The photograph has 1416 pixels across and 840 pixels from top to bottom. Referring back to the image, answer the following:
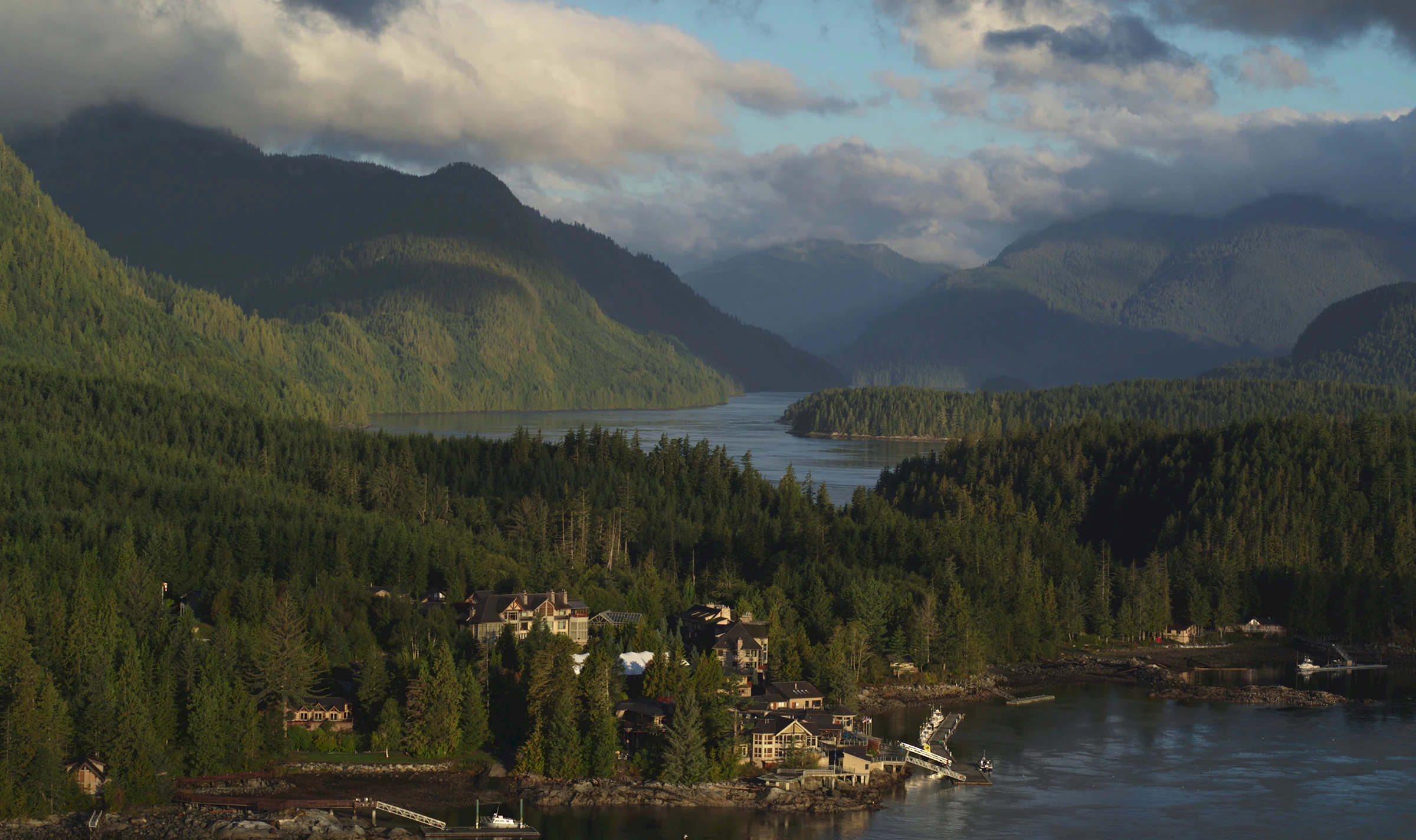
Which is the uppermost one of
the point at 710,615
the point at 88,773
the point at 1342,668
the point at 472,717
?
the point at 710,615

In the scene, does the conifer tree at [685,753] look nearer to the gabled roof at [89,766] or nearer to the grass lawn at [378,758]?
the grass lawn at [378,758]

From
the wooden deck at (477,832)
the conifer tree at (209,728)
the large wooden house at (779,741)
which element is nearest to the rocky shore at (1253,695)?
the large wooden house at (779,741)

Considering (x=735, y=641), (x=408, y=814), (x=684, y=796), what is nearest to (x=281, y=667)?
(x=408, y=814)

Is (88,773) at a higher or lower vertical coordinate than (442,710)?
lower

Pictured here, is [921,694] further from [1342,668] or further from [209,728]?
[209,728]

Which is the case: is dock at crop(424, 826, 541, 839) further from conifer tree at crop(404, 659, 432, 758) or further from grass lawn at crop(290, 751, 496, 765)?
conifer tree at crop(404, 659, 432, 758)

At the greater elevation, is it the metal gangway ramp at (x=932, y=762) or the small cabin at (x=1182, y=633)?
the small cabin at (x=1182, y=633)

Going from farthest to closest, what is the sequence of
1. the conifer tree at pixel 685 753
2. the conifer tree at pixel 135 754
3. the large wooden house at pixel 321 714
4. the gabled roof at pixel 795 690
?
the gabled roof at pixel 795 690
the large wooden house at pixel 321 714
the conifer tree at pixel 685 753
the conifer tree at pixel 135 754
